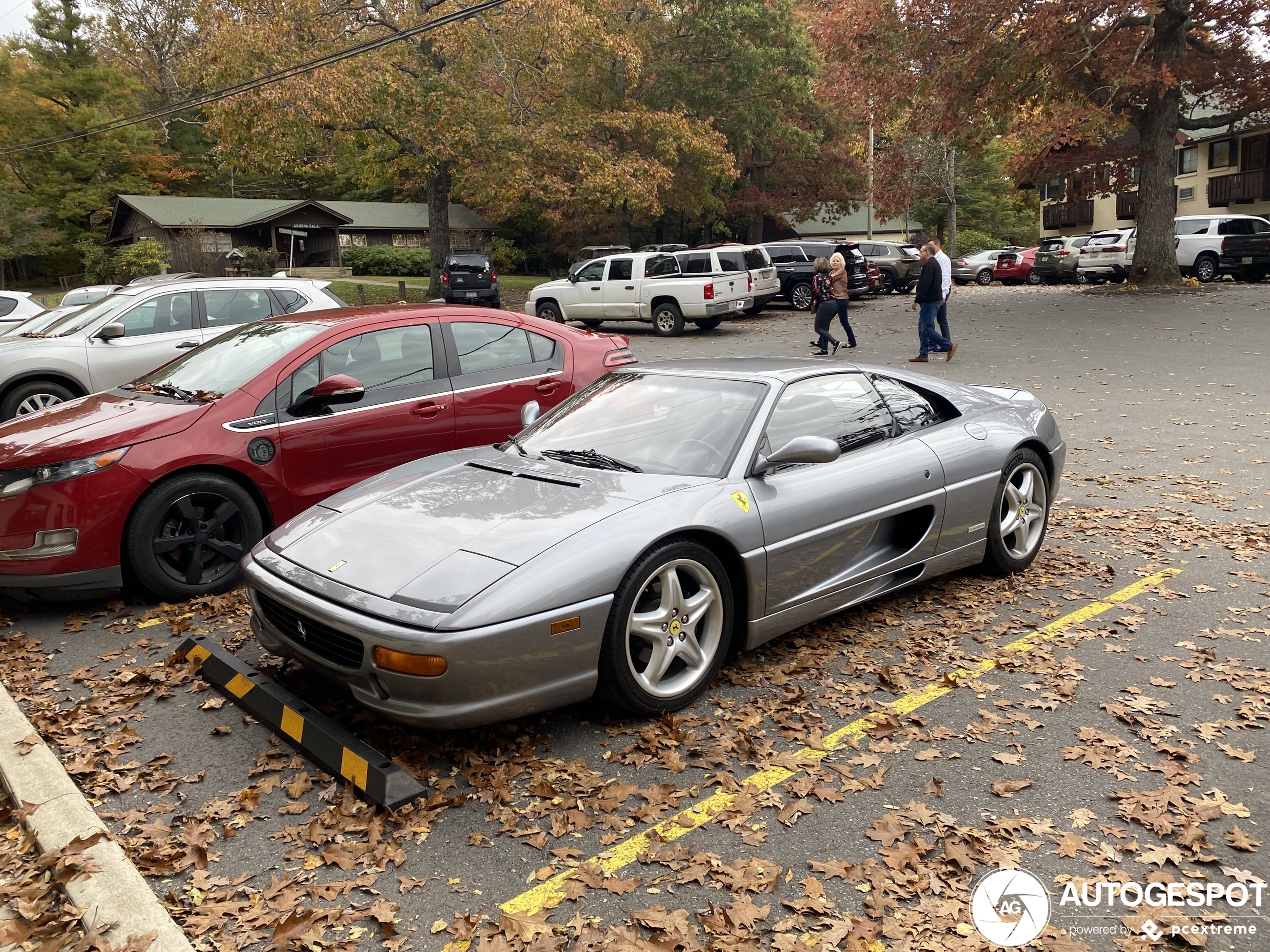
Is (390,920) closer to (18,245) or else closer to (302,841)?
(302,841)

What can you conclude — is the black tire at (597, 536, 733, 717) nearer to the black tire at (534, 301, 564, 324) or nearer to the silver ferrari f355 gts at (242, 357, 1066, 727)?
the silver ferrari f355 gts at (242, 357, 1066, 727)

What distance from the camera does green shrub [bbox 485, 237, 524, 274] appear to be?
50.4 metres

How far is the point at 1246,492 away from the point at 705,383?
5034 millimetres

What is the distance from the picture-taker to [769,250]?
26844mm

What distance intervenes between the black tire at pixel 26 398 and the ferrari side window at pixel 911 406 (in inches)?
346

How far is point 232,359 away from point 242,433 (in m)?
0.85

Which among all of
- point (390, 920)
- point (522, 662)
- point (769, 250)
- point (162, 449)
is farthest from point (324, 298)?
point (769, 250)

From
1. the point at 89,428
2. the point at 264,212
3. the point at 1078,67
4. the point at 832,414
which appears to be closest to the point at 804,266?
the point at 1078,67

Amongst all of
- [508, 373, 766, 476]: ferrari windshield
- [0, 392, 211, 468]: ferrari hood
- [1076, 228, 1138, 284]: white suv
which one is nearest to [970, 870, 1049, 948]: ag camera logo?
[508, 373, 766, 476]: ferrari windshield

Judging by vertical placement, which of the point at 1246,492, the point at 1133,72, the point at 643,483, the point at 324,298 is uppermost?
the point at 1133,72

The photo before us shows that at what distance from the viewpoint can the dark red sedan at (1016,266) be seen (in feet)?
115

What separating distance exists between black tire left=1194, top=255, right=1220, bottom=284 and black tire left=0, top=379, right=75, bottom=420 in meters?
28.6

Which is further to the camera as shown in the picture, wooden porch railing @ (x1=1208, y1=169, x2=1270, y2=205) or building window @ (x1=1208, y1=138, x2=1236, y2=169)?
building window @ (x1=1208, y1=138, x2=1236, y2=169)

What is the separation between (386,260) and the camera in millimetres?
46969
